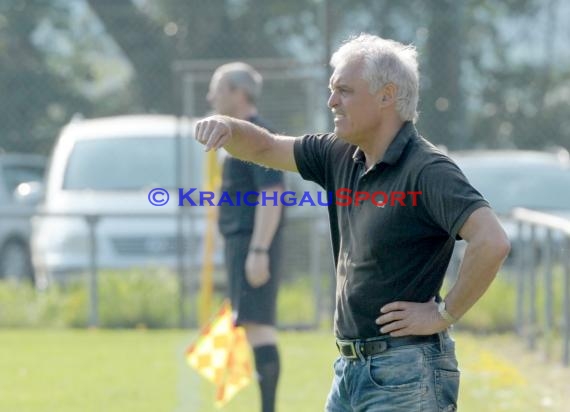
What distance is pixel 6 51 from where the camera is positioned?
13.5 meters

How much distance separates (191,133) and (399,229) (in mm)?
8030

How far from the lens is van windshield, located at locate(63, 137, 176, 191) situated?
41.8 feet

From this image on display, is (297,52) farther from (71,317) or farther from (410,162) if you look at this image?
(410,162)

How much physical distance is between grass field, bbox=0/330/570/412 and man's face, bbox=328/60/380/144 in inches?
147

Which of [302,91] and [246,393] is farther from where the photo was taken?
[302,91]

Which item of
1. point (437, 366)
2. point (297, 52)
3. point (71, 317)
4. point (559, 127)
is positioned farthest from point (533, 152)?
point (437, 366)

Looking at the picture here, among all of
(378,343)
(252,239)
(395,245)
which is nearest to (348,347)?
(378,343)

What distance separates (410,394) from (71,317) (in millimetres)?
8355

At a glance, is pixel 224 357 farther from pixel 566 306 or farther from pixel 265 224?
pixel 566 306

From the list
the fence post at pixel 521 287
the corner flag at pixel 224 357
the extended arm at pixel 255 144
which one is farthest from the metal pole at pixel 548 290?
the extended arm at pixel 255 144

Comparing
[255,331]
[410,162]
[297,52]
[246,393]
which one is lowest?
[246,393]

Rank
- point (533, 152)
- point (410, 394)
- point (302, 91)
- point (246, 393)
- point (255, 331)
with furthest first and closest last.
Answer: point (533, 152) < point (302, 91) < point (246, 393) < point (255, 331) < point (410, 394)

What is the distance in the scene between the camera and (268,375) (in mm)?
7258

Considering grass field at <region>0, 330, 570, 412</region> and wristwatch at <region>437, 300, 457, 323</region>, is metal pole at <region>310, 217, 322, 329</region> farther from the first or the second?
wristwatch at <region>437, 300, 457, 323</region>
